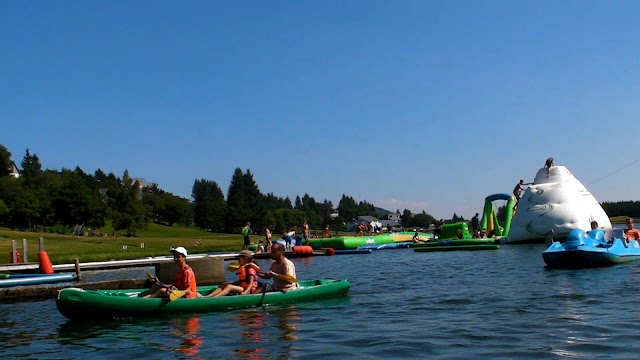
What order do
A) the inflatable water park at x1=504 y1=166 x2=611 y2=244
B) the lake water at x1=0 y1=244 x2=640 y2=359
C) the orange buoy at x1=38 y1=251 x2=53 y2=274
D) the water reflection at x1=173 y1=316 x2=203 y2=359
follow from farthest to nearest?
A: 1. the inflatable water park at x1=504 y1=166 x2=611 y2=244
2. the orange buoy at x1=38 y1=251 x2=53 y2=274
3. the water reflection at x1=173 y1=316 x2=203 y2=359
4. the lake water at x1=0 y1=244 x2=640 y2=359

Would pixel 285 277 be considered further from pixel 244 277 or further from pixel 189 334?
pixel 189 334

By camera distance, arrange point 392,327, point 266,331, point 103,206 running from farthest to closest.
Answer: point 103,206, point 266,331, point 392,327

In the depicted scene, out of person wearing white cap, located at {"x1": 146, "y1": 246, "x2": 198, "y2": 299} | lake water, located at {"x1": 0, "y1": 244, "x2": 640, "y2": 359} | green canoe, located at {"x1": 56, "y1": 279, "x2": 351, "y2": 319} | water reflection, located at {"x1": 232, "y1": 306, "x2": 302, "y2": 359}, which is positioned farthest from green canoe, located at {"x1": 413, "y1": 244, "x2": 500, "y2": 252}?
person wearing white cap, located at {"x1": 146, "y1": 246, "x2": 198, "y2": 299}

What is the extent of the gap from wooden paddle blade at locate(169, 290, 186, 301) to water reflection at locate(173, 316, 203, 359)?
561mm

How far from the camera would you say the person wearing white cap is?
15023mm

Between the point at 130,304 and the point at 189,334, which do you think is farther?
the point at 130,304

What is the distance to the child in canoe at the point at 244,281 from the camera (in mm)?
16156

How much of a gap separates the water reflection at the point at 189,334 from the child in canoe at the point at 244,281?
147 centimetres

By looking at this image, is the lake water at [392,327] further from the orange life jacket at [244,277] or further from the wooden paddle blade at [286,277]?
the orange life jacket at [244,277]

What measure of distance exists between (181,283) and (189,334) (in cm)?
297

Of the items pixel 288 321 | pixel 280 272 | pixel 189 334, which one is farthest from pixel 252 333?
pixel 280 272

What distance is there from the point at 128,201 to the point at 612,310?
310 ft

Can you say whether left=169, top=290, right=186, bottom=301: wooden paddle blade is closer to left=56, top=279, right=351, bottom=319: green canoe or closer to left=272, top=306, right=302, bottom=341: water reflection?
left=56, top=279, right=351, bottom=319: green canoe

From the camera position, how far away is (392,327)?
12.7 meters
